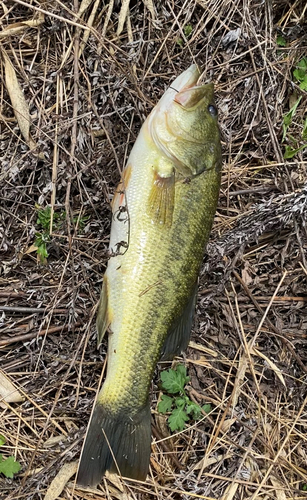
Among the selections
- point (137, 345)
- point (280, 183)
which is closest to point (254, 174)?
point (280, 183)

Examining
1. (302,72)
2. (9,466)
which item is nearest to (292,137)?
(302,72)

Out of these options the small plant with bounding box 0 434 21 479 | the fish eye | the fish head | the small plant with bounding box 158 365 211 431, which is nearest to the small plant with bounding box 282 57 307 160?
the fish eye

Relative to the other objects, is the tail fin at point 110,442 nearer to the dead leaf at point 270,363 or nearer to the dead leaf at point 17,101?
the dead leaf at point 270,363

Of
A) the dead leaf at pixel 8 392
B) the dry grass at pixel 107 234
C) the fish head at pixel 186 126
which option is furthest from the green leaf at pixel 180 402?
the fish head at pixel 186 126

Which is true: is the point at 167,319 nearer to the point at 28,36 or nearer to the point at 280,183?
the point at 280,183

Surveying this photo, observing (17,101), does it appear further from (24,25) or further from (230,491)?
(230,491)

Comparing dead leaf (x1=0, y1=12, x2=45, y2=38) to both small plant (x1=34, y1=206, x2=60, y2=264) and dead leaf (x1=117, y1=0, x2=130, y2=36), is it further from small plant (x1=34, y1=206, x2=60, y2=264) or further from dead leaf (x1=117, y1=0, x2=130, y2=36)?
small plant (x1=34, y1=206, x2=60, y2=264)
